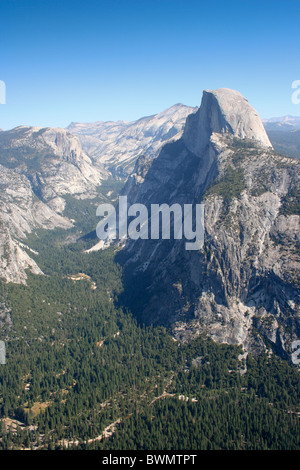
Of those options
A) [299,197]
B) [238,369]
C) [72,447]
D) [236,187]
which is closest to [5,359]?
[72,447]

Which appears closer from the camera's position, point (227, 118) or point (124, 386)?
point (124, 386)

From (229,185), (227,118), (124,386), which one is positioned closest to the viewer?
(124,386)

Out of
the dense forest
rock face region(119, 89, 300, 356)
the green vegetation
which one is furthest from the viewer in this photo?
the green vegetation

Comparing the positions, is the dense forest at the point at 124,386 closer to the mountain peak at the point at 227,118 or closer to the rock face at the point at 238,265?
the rock face at the point at 238,265

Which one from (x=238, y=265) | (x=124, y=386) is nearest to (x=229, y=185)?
(x=238, y=265)

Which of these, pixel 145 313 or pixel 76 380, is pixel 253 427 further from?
pixel 145 313

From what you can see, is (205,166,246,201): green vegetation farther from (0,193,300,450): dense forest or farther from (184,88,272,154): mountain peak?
(0,193,300,450): dense forest

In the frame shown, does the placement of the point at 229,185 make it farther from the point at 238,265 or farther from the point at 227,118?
the point at 227,118

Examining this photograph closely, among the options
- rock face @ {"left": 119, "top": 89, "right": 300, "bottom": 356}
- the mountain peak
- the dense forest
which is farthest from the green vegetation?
the dense forest
